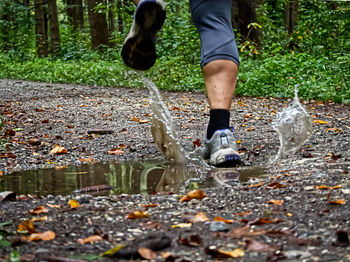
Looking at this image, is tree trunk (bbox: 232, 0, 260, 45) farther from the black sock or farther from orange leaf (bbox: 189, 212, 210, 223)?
orange leaf (bbox: 189, 212, 210, 223)

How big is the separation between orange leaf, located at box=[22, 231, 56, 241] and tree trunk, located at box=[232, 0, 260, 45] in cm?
1102

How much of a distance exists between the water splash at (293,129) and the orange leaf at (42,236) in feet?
6.67

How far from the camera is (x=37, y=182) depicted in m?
2.78

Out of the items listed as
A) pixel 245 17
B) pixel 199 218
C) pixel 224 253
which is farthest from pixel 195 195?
pixel 245 17

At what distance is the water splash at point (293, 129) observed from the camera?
341 cm

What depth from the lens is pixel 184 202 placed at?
2.14 m

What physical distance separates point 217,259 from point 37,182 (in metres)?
1.59

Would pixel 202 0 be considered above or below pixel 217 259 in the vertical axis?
above

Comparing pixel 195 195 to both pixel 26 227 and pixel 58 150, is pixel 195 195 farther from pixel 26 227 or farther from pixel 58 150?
pixel 58 150

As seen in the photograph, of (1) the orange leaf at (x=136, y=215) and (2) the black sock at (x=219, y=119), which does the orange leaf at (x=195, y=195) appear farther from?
(2) the black sock at (x=219, y=119)

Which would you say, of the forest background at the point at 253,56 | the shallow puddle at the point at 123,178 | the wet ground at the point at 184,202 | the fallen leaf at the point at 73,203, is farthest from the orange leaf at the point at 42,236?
the forest background at the point at 253,56

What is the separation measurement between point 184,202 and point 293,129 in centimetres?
159

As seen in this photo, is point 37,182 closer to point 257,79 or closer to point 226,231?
point 226,231

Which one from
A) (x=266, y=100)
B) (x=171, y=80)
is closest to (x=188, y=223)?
(x=266, y=100)
